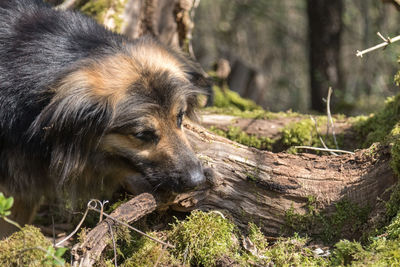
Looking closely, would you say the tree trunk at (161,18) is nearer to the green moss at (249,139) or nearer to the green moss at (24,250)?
the green moss at (249,139)

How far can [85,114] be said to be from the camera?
3838 millimetres

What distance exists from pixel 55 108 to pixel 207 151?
1248mm

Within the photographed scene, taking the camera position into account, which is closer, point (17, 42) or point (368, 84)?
point (17, 42)

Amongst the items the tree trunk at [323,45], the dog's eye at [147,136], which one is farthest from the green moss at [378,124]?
the tree trunk at [323,45]

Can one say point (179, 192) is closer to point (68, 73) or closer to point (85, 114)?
point (85, 114)

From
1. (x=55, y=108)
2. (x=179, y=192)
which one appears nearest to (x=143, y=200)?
(x=179, y=192)

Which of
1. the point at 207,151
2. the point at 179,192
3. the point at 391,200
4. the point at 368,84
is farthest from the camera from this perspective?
the point at 368,84

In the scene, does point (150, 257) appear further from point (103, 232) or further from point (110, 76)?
point (110, 76)

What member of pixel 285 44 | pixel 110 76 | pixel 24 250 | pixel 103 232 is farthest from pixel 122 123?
pixel 285 44

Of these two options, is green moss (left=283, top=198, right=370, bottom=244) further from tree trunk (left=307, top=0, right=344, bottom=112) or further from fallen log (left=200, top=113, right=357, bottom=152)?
tree trunk (left=307, top=0, right=344, bottom=112)

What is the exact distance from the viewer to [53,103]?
151 inches

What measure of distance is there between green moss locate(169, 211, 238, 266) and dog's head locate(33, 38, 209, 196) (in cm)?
28

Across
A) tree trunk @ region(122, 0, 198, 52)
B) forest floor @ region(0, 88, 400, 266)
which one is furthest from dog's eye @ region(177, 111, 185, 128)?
tree trunk @ region(122, 0, 198, 52)

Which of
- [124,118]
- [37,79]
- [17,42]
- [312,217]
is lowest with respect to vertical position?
[312,217]
